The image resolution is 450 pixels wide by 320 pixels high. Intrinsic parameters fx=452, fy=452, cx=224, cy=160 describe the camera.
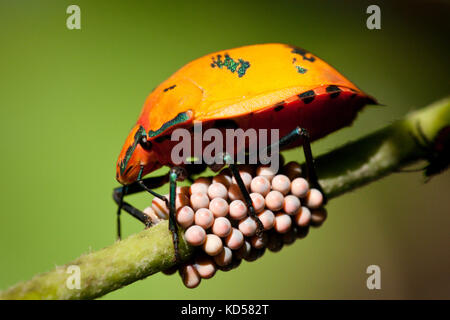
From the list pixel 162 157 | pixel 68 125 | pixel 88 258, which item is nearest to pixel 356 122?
pixel 162 157

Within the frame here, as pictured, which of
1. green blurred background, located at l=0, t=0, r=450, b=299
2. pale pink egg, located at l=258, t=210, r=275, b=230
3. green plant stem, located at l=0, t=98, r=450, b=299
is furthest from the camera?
green blurred background, located at l=0, t=0, r=450, b=299

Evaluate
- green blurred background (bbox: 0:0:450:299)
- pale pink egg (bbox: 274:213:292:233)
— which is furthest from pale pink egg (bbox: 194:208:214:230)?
green blurred background (bbox: 0:0:450:299)

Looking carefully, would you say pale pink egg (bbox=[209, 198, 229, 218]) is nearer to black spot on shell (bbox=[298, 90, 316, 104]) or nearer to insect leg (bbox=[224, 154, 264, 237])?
insect leg (bbox=[224, 154, 264, 237])

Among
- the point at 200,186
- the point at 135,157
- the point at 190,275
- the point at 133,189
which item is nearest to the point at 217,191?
the point at 200,186

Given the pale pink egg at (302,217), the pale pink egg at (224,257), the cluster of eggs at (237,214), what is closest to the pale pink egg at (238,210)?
the cluster of eggs at (237,214)

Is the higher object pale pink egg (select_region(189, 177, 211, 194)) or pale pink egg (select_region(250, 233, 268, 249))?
pale pink egg (select_region(189, 177, 211, 194))
